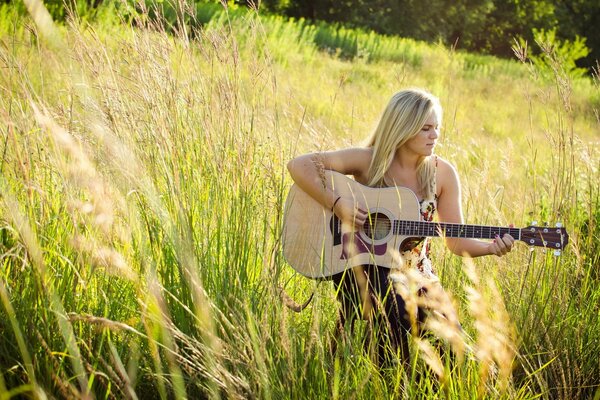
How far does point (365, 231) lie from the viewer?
317 cm

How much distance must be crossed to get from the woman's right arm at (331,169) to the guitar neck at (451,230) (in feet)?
0.57

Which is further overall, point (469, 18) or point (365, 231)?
point (469, 18)

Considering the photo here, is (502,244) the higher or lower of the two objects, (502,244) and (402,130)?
the lower

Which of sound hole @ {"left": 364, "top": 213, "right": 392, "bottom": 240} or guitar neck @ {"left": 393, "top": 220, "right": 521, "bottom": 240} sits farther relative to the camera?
A: sound hole @ {"left": 364, "top": 213, "right": 392, "bottom": 240}

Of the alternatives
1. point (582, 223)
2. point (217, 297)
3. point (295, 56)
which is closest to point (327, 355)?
point (217, 297)

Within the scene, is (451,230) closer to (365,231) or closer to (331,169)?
(365,231)

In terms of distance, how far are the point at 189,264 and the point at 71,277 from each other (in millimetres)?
399

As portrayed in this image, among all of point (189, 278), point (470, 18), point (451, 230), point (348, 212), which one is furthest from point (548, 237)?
point (470, 18)

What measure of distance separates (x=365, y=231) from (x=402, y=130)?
0.45 m

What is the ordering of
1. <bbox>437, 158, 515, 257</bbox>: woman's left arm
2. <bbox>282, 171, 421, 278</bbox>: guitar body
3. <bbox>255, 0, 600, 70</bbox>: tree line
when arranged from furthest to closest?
<bbox>255, 0, 600, 70</bbox>: tree line
<bbox>437, 158, 515, 257</bbox>: woman's left arm
<bbox>282, 171, 421, 278</bbox>: guitar body

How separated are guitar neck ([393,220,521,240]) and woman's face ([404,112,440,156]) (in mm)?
316

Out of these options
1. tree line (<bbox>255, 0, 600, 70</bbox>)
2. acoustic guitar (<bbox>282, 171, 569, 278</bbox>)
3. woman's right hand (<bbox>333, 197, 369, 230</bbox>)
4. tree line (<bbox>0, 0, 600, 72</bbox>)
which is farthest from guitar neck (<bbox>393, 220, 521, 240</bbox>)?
tree line (<bbox>255, 0, 600, 70</bbox>)

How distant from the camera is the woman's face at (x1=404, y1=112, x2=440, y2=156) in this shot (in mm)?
3176

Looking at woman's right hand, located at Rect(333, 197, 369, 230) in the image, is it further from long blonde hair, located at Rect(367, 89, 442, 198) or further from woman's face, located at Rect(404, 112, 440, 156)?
woman's face, located at Rect(404, 112, 440, 156)
